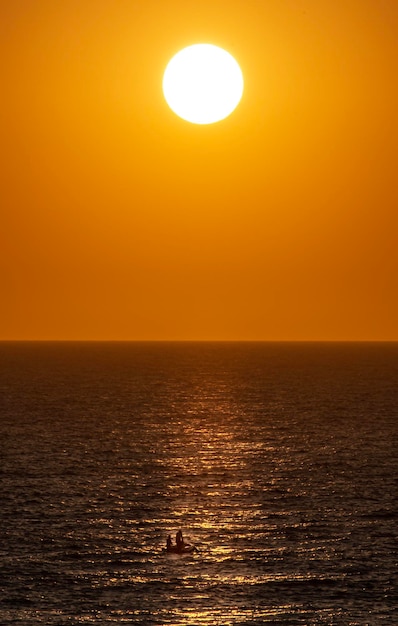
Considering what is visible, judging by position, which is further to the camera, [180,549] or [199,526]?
[199,526]

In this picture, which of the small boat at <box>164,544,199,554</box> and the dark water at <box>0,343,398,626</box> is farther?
the small boat at <box>164,544,199,554</box>

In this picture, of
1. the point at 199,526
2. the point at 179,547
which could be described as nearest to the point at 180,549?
the point at 179,547

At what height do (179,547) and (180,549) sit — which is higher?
(179,547)

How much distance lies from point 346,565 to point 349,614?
10026 mm

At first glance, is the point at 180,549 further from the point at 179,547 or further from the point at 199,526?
the point at 199,526

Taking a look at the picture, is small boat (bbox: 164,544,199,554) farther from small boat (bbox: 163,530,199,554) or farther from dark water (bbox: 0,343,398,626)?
dark water (bbox: 0,343,398,626)

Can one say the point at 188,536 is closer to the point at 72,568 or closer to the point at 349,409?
the point at 72,568

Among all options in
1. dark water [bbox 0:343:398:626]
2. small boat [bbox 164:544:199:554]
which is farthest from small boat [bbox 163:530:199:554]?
dark water [bbox 0:343:398:626]

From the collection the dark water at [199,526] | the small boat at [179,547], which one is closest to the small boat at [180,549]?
the small boat at [179,547]

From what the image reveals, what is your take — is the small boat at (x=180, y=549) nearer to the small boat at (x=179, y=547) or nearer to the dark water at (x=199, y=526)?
the small boat at (x=179, y=547)

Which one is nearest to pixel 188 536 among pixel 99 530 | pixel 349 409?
pixel 99 530

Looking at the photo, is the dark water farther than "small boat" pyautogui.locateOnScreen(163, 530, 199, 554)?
No

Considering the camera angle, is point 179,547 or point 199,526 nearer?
point 179,547

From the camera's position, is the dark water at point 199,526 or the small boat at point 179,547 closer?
the dark water at point 199,526
